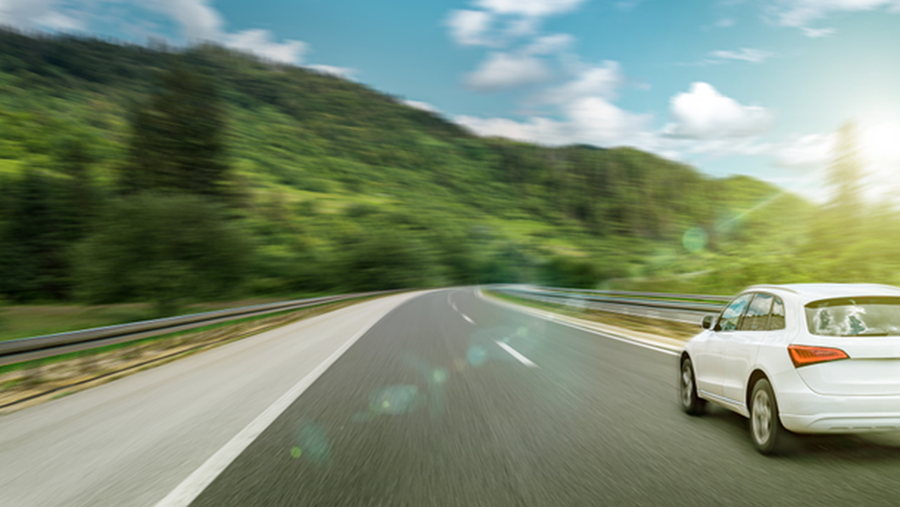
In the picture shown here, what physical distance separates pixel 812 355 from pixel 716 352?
4.73ft

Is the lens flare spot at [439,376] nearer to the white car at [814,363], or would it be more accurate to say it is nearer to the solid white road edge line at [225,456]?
the solid white road edge line at [225,456]

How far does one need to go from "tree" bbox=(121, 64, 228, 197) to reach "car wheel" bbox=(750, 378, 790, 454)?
49.6m

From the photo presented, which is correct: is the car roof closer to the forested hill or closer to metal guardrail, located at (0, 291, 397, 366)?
metal guardrail, located at (0, 291, 397, 366)

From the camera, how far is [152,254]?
24.1m

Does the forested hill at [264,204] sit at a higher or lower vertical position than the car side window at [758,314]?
higher

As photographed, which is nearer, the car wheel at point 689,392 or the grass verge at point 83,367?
the car wheel at point 689,392

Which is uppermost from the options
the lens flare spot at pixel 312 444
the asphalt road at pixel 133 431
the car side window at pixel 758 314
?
the car side window at pixel 758 314

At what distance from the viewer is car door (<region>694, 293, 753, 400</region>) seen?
5.26m

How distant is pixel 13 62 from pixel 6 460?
209 m

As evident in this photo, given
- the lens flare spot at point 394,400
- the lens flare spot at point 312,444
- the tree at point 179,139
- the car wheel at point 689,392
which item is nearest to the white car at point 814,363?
the car wheel at point 689,392

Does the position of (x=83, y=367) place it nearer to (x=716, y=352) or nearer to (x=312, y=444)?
(x=312, y=444)

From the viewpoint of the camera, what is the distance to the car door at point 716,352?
5.26 m

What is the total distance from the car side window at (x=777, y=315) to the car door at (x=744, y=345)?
5 cm

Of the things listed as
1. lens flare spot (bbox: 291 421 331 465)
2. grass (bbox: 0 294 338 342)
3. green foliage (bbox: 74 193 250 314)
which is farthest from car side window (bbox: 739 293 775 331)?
green foliage (bbox: 74 193 250 314)
